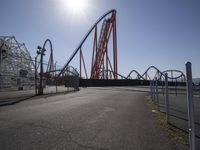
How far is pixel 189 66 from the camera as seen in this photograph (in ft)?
9.58

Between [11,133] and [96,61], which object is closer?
[11,133]

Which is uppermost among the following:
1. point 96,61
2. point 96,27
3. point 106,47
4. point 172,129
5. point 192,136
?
point 96,27

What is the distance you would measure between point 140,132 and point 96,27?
52.2m

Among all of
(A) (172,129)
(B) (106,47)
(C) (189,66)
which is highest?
Answer: (B) (106,47)

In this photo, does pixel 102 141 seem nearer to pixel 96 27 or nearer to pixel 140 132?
pixel 140 132

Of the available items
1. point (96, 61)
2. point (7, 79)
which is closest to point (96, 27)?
point (96, 61)

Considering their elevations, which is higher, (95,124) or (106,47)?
(106,47)

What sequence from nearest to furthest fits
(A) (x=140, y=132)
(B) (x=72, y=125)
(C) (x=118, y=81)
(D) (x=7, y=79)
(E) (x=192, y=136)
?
(E) (x=192, y=136) < (A) (x=140, y=132) < (B) (x=72, y=125) < (D) (x=7, y=79) < (C) (x=118, y=81)

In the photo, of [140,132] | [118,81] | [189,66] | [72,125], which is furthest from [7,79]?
[118,81]

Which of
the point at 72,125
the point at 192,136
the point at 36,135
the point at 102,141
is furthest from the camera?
the point at 72,125

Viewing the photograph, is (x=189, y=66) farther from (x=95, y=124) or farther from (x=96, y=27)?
(x=96, y=27)

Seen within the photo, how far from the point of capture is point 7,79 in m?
23.2

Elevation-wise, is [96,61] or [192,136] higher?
[96,61]

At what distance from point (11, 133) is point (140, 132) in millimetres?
2929
